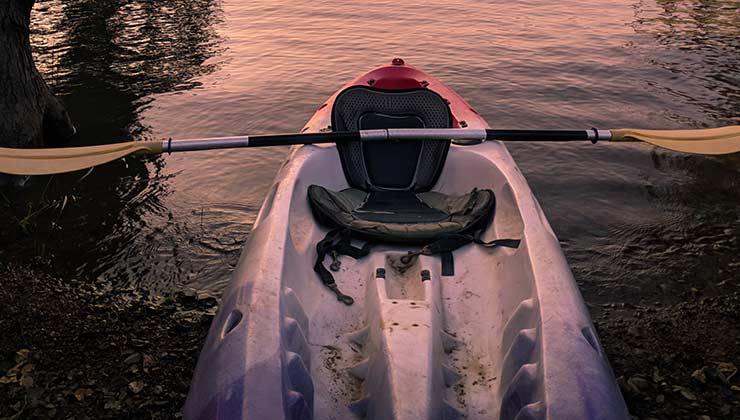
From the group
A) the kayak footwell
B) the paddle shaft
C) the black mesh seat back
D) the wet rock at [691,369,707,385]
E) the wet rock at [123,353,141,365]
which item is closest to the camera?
the kayak footwell

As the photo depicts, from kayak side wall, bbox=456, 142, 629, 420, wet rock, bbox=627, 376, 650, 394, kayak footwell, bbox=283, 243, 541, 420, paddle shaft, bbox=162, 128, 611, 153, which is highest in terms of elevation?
paddle shaft, bbox=162, 128, 611, 153

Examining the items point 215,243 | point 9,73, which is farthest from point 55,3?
point 215,243

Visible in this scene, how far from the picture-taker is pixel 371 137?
4441 mm

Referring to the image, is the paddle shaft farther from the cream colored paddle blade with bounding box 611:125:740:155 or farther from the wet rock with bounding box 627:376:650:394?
the wet rock with bounding box 627:376:650:394

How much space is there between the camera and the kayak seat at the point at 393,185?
4270 mm

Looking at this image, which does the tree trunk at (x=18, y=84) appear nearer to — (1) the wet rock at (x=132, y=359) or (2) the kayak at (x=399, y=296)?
(2) the kayak at (x=399, y=296)

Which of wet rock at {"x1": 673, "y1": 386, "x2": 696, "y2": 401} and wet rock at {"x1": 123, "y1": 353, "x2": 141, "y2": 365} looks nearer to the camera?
wet rock at {"x1": 673, "y1": 386, "x2": 696, "y2": 401}

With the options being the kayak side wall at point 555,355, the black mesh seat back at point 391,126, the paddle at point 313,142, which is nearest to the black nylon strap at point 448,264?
the kayak side wall at point 555,355

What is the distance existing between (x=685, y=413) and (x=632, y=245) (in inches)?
84.4

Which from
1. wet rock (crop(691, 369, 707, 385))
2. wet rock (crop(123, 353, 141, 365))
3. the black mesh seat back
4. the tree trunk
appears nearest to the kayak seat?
the black mesh seat back

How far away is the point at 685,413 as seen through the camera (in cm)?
332

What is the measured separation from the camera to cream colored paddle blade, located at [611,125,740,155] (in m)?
4.54

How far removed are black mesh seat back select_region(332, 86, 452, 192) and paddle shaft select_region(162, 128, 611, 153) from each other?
1.83ft

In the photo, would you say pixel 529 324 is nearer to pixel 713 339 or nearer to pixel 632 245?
pixel 713 339
